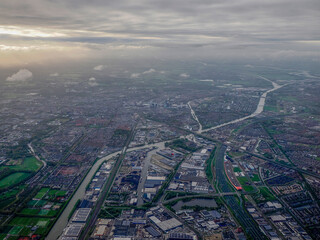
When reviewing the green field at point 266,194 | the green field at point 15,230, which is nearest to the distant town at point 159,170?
the green field at point 15,230

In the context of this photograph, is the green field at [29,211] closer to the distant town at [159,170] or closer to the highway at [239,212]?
the distant town at [159,170]

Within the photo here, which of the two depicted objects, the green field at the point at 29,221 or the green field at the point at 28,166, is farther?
the green field at the point at 28,166

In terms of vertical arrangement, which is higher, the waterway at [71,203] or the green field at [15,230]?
the green field at [15,230]

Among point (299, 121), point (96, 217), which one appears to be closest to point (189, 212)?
point (96, 217)

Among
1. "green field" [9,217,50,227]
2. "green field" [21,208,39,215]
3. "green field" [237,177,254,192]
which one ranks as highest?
"green field" [9,217,50,227]

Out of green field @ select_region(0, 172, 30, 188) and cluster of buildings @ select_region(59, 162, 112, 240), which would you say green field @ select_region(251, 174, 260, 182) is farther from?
green field @ select_region(0, 172, 30, 188)

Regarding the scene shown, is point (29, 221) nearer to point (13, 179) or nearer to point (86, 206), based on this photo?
point (86, 206)

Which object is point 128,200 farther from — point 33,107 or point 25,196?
point 33,107

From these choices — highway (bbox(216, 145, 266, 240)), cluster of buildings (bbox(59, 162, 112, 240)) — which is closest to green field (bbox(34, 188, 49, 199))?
cluster of buildings (bbox(59, 162, 112, 240))

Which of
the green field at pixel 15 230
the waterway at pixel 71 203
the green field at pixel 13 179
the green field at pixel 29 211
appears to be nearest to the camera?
the green field at pixel 15 230
